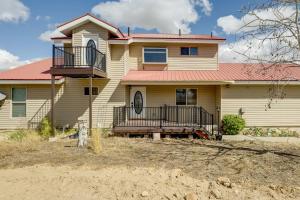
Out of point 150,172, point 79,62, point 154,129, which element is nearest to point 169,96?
point 154,129

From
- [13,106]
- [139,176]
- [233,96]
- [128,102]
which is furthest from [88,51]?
[139,176]

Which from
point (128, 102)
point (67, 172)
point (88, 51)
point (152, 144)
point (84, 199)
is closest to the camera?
point (84, 199)

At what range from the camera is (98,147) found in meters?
8.79

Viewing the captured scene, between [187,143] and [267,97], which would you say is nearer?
[187,143]

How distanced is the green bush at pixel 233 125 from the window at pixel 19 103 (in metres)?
11.2

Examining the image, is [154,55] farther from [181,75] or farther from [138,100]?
[138,100]

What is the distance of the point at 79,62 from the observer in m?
14.4

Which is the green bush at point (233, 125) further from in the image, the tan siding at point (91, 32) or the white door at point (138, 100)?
the tan siding at point (91, 32)

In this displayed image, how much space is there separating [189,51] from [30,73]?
9718mm

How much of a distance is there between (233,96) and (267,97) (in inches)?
77.3

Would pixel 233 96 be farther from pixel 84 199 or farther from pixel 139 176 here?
pixel 84 199

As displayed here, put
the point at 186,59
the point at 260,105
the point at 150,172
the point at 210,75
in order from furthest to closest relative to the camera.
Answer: the point at 186,59 < the point at 210,75 < the point at 260,105 < the point at 150,172

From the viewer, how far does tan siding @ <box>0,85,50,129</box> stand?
1448 centimetres

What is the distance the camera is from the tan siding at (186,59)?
16.4 m
